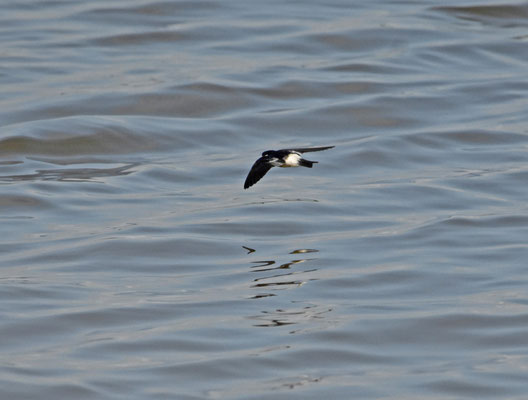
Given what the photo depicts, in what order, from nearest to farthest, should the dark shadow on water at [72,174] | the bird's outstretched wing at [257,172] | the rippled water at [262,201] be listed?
the rippled water at [262,201] < the bird's outstretched wing at [257,172] < the dark shadow on water at [72,174]

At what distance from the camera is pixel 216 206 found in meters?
9.34

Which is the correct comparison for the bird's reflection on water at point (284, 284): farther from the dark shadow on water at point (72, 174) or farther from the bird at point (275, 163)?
the dark shadow on water at point (72, 174)

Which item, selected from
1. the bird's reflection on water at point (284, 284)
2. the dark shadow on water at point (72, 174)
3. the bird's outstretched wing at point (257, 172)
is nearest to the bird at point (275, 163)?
the bird's outstretched wing at point (257, 172)

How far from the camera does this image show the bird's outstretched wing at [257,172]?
24.8 feet

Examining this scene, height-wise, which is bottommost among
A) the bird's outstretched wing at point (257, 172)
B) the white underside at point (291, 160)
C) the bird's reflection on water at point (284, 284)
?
the bird's reflection on water at point (284, 284)

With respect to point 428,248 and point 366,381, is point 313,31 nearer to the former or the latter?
point 428,248

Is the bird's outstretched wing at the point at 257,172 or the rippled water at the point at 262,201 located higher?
the bird's outstretched wing at the point at 257,172

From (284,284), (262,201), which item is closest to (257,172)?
(284,284)

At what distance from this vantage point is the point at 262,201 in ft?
31.4

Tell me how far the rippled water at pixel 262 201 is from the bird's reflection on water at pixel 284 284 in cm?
2

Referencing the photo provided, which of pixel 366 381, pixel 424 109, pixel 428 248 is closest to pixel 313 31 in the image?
pixel 424 109

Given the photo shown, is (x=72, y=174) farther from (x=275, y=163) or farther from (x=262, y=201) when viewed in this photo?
(x=275, y=163)

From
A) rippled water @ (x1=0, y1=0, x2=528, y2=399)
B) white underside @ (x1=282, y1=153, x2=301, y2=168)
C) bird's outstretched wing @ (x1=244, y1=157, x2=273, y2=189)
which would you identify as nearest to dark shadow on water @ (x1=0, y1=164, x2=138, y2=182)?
rippled water @ (x1=0, y1=0, x2=528, y2=399)

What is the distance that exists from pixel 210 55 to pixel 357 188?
16.0 ft
